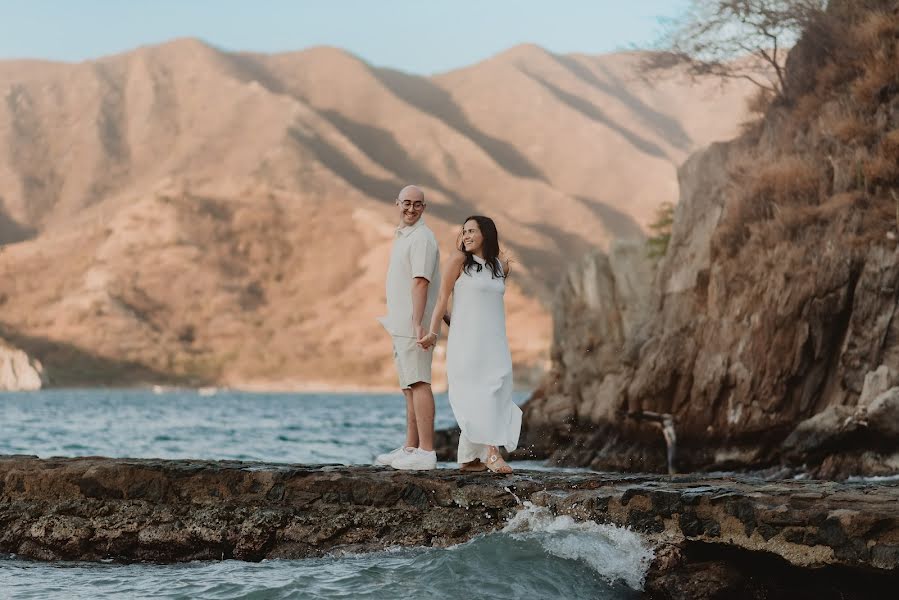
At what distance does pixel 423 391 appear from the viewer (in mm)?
9562

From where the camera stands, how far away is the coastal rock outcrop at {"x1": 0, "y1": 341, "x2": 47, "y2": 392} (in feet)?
547

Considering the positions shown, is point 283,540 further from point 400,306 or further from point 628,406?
point 628,406

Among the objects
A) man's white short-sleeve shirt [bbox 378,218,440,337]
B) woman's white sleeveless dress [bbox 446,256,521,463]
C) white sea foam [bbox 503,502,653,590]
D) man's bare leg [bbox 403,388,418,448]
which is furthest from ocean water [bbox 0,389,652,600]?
man's white short-sleeve shirt [bbox 378,218,440,337]

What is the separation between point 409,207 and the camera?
9531 mm

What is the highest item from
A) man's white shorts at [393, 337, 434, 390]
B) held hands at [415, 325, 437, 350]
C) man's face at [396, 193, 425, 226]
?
man's face at [396, 193, 425, 226]

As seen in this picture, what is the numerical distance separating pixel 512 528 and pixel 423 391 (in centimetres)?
176

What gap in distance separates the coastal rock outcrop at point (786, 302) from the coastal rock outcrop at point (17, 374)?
15708cm

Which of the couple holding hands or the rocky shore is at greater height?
the couple holding hands

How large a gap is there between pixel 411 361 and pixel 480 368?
0.62 metres

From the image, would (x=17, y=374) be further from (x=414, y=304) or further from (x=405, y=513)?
(x=405, y=513)

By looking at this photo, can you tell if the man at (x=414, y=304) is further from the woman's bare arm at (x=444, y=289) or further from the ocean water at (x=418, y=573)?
the ocean water at (x=418, y=573)

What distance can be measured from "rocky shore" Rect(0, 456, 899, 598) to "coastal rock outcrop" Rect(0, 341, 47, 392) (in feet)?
553

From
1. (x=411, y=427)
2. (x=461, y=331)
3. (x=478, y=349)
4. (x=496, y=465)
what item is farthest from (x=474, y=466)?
(x=461, y=331)

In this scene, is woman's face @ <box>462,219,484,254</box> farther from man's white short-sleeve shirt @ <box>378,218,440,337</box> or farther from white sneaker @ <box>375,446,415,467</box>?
white sneaker @ <box>375,446,415,467</box>
